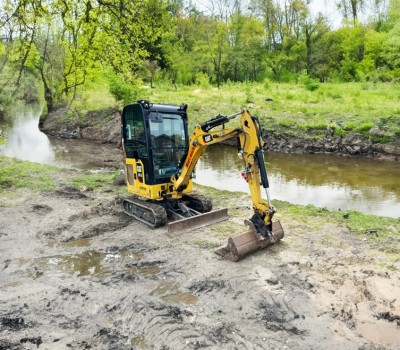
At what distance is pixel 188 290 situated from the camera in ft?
19.7

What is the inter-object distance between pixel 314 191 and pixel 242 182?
2669 mm

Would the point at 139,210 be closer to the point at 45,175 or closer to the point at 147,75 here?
the point at 45,175

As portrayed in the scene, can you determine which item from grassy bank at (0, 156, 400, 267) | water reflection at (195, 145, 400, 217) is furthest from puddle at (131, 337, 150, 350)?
water reflection at (195, 145, 400, 217)

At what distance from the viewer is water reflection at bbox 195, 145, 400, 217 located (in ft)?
37.9

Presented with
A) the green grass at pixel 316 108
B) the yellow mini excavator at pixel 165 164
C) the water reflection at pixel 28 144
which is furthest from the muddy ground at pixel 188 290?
the water reflection at pixel 28 144

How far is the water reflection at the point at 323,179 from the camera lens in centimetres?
1155

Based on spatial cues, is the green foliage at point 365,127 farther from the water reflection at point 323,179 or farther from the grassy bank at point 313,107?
the water reflection at point 323,179

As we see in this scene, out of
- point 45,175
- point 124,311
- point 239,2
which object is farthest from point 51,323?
point 239,2

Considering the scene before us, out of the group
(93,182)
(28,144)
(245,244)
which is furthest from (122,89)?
(245,244)

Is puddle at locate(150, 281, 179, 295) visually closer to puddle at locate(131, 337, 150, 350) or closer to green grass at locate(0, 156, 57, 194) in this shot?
puddle at locate(131, 337, 150, 350)

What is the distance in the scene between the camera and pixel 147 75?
36.3 meters

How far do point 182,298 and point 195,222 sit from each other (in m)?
2.77

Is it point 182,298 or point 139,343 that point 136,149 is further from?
point 139,343

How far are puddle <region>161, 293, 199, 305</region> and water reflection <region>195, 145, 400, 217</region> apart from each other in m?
6.48
